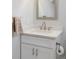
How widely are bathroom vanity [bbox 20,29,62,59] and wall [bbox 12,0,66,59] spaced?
0.35 meters

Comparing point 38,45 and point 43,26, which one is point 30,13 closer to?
point 43,26

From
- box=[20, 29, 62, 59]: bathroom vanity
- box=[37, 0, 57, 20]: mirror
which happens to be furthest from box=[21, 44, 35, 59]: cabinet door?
box=[37, 0, 57, 20]: mirror

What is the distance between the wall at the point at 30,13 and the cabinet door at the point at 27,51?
42cm

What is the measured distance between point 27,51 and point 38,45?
30 cm

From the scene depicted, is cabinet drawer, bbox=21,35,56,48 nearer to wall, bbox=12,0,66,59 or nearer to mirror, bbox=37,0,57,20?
wall, bbox=12,0,66,59

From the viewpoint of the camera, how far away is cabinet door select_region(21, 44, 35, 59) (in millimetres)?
2241

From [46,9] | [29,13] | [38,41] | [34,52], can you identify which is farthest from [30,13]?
[34,52]

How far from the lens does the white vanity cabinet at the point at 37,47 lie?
200 cm

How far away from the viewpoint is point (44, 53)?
2084mm

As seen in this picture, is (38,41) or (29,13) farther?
(29,13)
